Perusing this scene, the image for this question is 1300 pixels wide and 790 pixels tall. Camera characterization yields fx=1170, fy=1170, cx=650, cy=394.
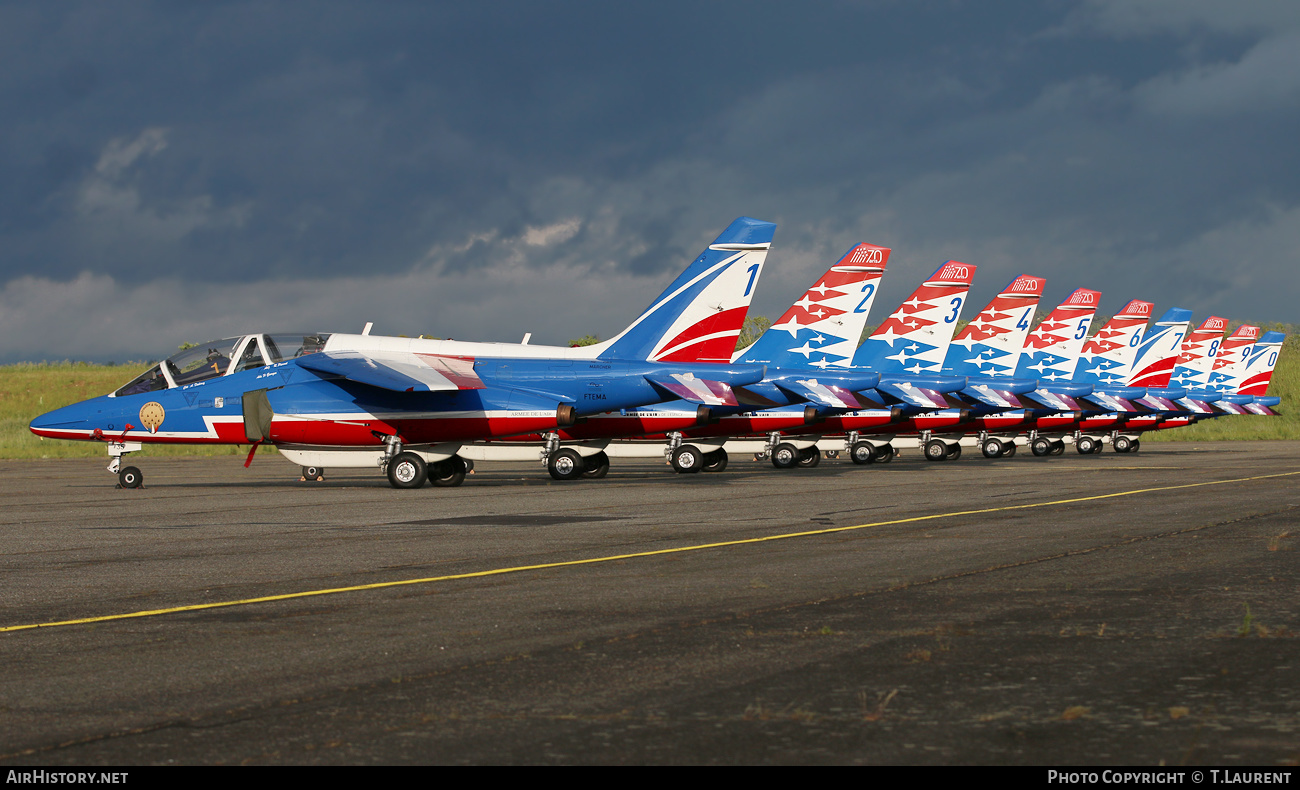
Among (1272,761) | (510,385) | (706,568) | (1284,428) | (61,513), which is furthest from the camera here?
(1284,428)

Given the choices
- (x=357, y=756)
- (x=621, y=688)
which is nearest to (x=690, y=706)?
(x=621, y=688)

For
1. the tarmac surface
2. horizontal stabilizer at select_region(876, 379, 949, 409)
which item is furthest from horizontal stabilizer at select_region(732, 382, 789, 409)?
the tarmac surface

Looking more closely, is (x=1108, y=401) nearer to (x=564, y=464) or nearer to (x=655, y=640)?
(x=564, y=464)

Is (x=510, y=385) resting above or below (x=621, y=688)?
above

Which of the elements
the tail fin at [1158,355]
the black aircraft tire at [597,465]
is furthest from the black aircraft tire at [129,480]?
the tail fin at [1158,355]

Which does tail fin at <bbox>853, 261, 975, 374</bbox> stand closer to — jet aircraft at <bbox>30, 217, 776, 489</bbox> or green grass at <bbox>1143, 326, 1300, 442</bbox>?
jet aircraft at <bbox>30, 217, 776, 489</bbox>

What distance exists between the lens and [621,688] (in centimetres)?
595

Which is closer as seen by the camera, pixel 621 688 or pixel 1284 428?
pixel 621 688

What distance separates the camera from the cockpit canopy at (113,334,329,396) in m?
24.3

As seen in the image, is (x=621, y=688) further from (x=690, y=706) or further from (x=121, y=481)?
(x=121, y=481)

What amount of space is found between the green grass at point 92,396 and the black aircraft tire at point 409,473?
30481mm

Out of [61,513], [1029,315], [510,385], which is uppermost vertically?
[1029,315]

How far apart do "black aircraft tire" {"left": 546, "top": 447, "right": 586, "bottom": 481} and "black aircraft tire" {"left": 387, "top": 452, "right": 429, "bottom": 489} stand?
373cm
